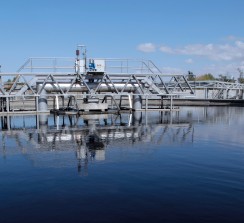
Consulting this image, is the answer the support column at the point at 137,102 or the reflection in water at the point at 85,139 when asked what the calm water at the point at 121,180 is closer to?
the reflection in water at the point at 85,139

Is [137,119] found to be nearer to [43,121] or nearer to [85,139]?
[43,121]

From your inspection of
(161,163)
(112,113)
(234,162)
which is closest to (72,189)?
(161,163)

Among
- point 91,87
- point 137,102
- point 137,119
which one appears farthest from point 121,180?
point 137,102

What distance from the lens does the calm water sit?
252 inches

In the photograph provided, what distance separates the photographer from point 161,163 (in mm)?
10539

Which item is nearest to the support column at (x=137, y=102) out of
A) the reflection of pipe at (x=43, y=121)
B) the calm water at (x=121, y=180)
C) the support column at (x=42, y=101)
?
the support column at (x=42, y=101)

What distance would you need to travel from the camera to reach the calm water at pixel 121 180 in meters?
6.39

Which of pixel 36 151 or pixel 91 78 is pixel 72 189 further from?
pixel 91 78

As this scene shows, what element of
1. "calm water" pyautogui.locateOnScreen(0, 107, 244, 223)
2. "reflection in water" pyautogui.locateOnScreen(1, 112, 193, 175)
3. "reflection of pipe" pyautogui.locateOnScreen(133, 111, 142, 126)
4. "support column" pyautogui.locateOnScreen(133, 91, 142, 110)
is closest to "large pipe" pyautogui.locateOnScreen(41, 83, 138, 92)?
"support column" pyautogui.locateOnScreen(133, 91, 142, 110)

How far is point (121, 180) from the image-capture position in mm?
8547

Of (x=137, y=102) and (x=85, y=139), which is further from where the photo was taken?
(x=137, y=102)

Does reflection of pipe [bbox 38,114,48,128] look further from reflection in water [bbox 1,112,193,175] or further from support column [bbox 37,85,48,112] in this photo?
reflection in water [bbox 1,112,193,175]

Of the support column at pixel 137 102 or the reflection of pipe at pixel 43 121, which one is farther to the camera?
the support column at pixel 137 102

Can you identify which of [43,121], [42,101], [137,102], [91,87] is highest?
[91,87]
